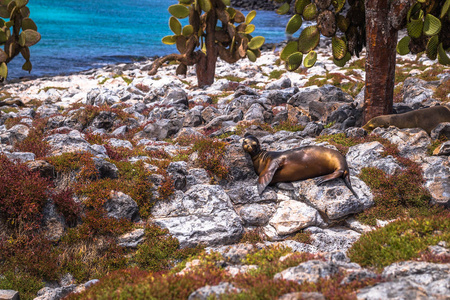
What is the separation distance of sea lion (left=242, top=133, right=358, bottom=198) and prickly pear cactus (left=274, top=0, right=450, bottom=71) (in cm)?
520

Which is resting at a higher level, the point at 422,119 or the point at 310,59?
the point at 310,59

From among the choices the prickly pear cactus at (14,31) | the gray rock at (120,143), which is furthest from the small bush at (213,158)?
the prickly pear cactus at (14,31)

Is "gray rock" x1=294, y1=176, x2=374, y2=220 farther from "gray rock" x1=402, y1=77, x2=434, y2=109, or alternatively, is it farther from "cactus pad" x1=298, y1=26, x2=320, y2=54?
"gray rock" x1=402, y1=77, x2=434, y2=109

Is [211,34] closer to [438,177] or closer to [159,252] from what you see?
[438,177]

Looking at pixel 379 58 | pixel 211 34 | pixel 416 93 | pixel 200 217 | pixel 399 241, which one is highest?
pixel 211 34

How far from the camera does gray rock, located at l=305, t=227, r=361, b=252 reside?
766 centimetres

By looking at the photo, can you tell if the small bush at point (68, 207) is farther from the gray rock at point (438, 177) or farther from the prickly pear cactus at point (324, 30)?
the prickly pear cactus at point (324, 30)

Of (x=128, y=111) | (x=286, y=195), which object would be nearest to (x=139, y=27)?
(x=128, y=111)

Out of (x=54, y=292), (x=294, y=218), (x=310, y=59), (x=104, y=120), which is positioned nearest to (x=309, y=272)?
(x=294, y=218)

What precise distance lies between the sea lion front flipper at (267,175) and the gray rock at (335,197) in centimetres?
83

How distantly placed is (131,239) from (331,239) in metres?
4.68

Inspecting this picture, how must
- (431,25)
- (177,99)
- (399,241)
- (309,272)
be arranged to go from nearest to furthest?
1. (309,272)
2. (399,241)
3. (431,25)
4. (177,99)

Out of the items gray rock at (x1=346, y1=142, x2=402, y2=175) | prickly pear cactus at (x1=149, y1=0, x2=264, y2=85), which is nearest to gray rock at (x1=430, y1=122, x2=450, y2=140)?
gray rock at (x1=346, y1=142, x2=402, y2=175)

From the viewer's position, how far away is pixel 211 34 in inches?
1000
